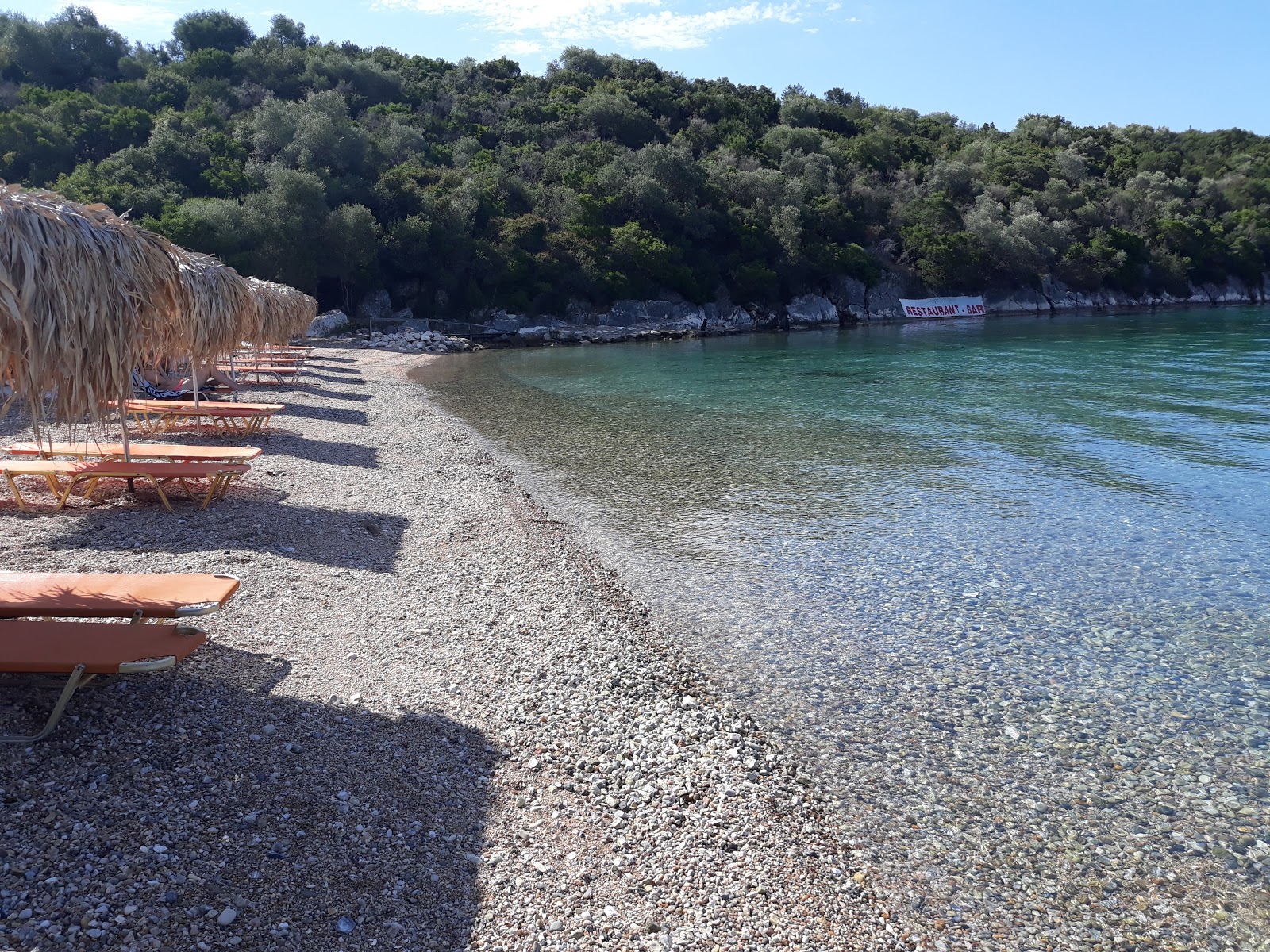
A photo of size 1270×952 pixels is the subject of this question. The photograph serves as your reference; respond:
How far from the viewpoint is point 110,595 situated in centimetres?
493

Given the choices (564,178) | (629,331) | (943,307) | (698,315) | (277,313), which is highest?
(564,178)

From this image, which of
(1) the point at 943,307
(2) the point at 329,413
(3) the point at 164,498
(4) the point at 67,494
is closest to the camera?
(4) the point at 67,494

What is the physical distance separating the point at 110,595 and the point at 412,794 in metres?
2.37

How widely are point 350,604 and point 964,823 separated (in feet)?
16.1

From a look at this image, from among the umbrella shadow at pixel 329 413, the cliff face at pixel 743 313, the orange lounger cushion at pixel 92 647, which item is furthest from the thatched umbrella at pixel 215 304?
the cliff face at pixel 743 313

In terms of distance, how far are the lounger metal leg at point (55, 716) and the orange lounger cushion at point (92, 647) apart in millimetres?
42

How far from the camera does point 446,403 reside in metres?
21.8

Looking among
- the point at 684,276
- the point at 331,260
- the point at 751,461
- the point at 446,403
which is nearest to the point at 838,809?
the point at 751,461

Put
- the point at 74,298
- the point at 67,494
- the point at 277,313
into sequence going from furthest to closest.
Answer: the point at 277,313
the point at 67,494
the point at 74,298

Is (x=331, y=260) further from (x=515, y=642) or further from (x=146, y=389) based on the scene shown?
(x=515, y=642)

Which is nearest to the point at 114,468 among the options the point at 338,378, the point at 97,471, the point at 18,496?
the point at 97,471

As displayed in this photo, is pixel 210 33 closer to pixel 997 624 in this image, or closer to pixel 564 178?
pixel 564 178

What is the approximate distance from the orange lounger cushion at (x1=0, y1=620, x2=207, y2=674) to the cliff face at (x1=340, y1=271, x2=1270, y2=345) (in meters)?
42.7

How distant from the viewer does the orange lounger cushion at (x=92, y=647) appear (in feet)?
13.4
